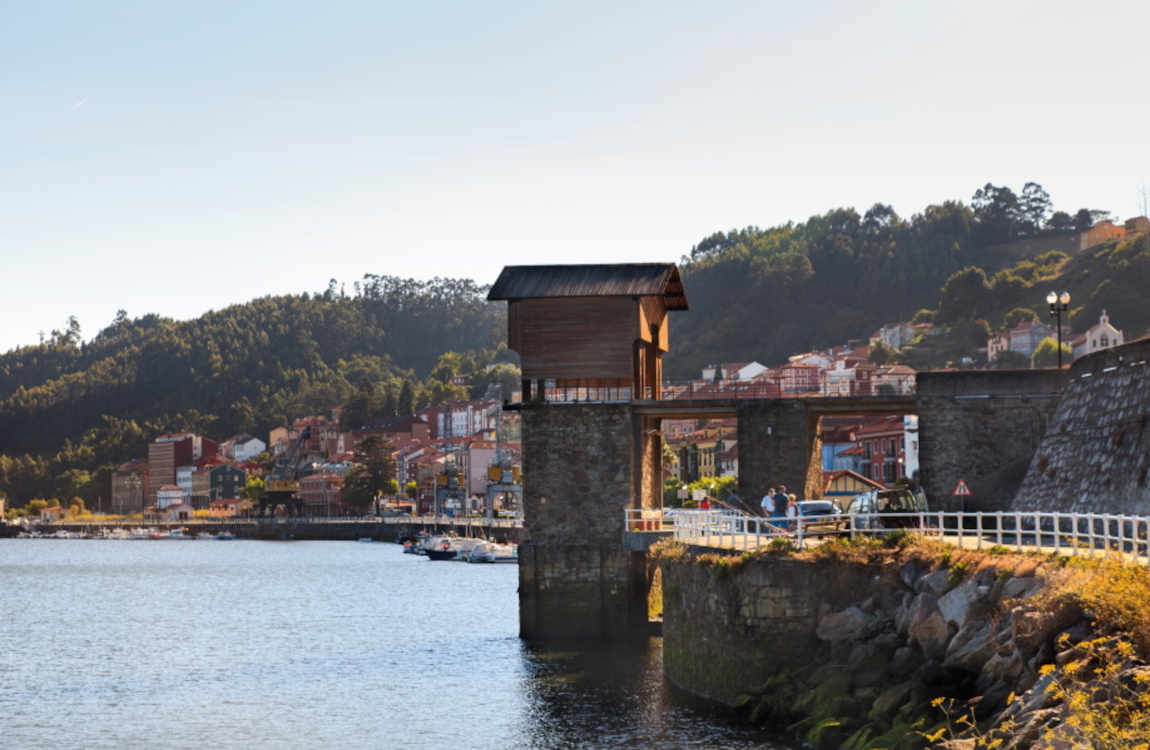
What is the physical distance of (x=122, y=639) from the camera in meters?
66.8

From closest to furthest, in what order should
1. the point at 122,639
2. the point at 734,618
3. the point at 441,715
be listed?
the point at 734,618
the point at 441,715
the point at 122,639

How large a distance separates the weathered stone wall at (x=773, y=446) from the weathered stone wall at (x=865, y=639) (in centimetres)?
1575

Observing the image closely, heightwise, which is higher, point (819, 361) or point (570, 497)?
point (819, 361)

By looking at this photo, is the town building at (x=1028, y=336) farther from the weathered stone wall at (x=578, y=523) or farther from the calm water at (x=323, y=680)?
the weathered stone wall at (x=578, y=523)

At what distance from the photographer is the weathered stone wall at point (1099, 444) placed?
127 ft

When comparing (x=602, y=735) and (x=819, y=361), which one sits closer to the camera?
(x=602, y=735)

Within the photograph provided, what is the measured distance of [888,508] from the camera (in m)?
39.4

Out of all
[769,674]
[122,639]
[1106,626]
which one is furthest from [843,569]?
[122,639]

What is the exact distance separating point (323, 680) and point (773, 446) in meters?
18.3

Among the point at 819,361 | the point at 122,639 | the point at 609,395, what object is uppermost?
the point at 819,361

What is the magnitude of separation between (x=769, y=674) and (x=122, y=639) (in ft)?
136

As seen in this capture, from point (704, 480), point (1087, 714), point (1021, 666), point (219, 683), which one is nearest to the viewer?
point (1087, 714)

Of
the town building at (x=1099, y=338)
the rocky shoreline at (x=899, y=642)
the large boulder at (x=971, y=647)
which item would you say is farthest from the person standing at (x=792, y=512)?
Result: the town building at (x=1099, y=338)

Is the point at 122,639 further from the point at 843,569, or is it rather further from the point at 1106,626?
the point at 1106,626
